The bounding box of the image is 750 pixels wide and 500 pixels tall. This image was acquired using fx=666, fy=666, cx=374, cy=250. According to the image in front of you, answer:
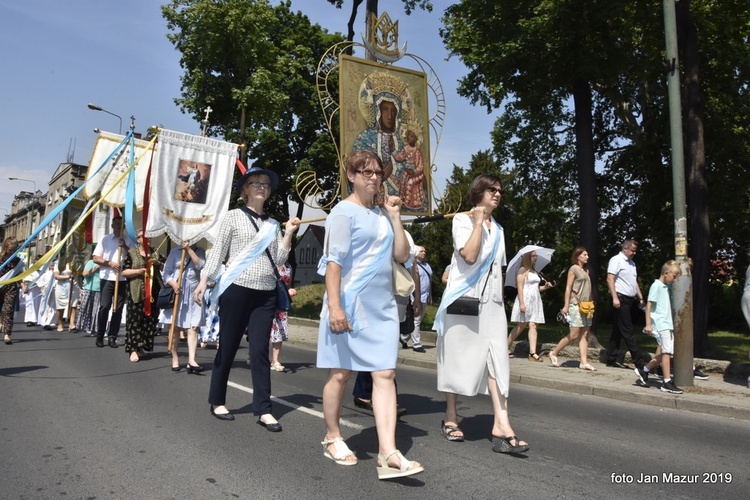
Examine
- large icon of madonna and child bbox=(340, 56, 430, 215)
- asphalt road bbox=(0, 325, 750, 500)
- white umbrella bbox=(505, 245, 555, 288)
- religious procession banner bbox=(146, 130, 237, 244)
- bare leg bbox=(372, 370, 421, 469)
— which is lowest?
asphalt road bbox=(0, 325, 750, 500)

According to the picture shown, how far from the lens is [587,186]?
1351 centimetres

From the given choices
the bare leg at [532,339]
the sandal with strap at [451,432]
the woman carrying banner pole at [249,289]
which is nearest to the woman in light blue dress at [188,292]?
the woman carrying banner pole at [249,289]

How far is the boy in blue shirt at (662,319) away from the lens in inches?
330

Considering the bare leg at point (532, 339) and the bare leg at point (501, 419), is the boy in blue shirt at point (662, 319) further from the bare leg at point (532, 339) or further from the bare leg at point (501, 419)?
the bare leg at point (501, 419)

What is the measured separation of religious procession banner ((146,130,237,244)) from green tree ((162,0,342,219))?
43.8 feet

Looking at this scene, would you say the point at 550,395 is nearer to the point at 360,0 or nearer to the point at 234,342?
the point at 234,342

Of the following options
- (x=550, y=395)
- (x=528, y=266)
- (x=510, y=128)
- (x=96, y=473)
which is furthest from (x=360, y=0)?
(x=96, y=473)

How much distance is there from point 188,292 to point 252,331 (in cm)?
335

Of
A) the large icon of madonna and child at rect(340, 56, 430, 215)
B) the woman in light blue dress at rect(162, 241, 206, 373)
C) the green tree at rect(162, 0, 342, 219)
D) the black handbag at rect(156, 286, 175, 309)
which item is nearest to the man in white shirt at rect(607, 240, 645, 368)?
the large icon of madonna and child at rect(340, 56, 430, 215)

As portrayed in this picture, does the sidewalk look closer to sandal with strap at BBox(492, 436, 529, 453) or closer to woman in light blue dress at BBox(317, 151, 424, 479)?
sandal with strap at BBox(492, 436, 529, 453)

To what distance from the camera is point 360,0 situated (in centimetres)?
2094

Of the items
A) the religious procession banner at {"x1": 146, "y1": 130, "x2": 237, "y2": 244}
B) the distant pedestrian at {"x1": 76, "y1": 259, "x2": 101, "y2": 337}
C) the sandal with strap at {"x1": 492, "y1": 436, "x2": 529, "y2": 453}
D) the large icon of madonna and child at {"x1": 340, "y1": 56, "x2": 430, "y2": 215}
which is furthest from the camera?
the distant pedestrian at {"x1": 76, "y1": 259, "x2": 101, "y2": 337}

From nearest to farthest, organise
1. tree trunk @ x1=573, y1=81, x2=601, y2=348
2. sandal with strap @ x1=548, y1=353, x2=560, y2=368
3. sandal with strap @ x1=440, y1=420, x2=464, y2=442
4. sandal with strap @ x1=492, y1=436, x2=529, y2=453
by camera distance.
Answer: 1. sandal with strap @ x1=492, y1=436, x2=529, y2=453
2. sandal with strap @ x1=440, y1=420, x2=464, y2=442
3. sandal with strap @ x1=548, y1=353, x2=560, y2=368
4. tree trunk @ x1=573, y1=81, x2=601, y2=348

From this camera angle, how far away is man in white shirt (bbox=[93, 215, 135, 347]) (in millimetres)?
10242
